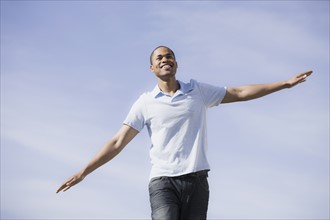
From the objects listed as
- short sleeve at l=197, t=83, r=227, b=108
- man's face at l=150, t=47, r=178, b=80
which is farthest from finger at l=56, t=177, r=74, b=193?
short sleeve at l=197, t=83, r=227, b=108

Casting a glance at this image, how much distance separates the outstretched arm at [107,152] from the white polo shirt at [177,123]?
13cm

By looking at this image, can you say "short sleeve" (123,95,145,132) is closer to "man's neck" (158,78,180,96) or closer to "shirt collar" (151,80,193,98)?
"shirt collar" (151,80,193,98)

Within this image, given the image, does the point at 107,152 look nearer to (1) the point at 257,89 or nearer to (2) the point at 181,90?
(2) the point at 181,90

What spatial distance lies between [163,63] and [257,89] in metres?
1.42

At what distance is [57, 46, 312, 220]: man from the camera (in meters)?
6.45

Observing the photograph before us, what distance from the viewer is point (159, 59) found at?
7.04m

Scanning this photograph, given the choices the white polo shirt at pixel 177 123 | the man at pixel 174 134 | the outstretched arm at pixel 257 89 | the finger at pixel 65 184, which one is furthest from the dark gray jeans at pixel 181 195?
the outstretched arm at pixel 257 89

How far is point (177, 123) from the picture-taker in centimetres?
670

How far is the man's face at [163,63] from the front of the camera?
6.96 m

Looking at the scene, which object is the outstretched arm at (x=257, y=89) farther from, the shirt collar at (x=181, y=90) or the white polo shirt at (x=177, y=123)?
the shirt collar at (x=181, y=90)

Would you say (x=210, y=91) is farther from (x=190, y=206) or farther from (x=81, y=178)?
(x=81, y=178)

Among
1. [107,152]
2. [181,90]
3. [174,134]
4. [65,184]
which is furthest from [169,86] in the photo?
[65,184]

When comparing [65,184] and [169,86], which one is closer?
[65,184]

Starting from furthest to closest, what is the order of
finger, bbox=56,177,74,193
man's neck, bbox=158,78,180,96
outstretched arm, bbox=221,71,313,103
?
outstretched arm, bbox=221,71,313,103 → man's neck, bbox=158,78,180,96 → finger, bbox=56,177,74,193
